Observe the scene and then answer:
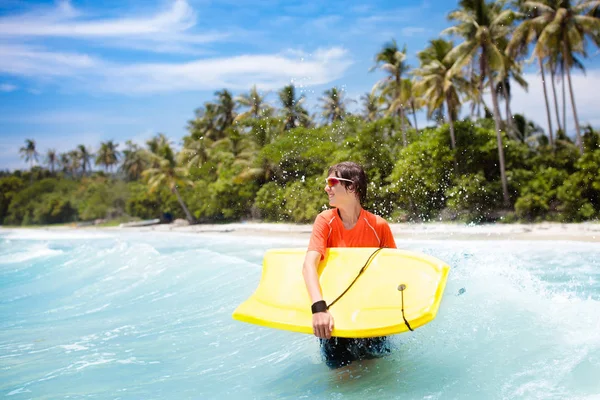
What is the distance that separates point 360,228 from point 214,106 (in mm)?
40756

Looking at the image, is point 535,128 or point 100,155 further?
point 100,155

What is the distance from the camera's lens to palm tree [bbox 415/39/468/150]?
21.7 metres

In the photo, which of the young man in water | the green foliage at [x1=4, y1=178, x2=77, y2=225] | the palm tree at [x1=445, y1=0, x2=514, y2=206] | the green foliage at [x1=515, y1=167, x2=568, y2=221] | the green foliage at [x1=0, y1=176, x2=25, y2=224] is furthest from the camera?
the green foliage at [x1=0, y1=176, x2=25, y2=224]

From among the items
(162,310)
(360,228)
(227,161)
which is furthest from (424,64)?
(360,228)

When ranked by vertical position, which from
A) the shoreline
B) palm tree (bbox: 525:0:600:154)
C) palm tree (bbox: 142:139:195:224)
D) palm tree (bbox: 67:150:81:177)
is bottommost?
the shoreline

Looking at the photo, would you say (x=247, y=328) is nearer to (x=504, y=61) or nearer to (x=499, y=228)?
(x=499, y=228)

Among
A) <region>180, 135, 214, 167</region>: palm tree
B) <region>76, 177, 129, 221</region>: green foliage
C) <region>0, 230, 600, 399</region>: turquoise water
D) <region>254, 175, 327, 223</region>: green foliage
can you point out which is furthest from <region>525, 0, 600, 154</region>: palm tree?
<region>76, 177, 129, 221</region>: green foliage

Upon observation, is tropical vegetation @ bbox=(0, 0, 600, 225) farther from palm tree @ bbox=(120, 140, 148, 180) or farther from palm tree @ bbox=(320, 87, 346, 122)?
palm tree @ bbox=(120, 140, 148, 180)

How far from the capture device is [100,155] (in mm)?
68375

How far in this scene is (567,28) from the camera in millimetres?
21234

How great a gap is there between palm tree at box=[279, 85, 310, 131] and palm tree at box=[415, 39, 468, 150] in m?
11.6

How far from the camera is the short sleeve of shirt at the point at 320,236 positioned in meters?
2.83

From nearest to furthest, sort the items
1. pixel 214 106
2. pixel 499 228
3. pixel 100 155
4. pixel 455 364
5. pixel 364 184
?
pixel 364 184 → pixel 455 364 → pixel 499 228 → pixel 214 106 → pixel 100 155

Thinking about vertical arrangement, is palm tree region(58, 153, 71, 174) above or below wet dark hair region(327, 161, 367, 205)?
above
